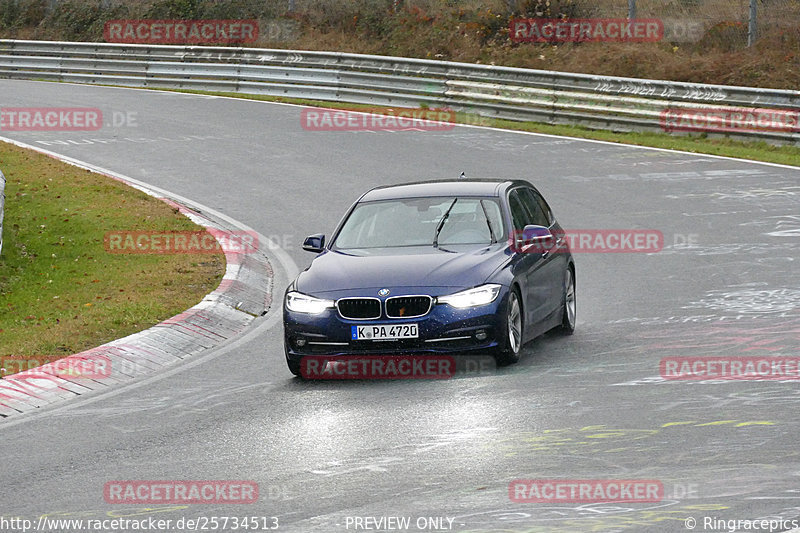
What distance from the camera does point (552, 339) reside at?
40.0ft

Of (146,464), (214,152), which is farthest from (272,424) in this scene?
(214,152)

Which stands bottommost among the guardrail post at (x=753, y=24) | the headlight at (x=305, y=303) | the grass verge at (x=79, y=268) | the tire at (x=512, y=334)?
the grass verge at (x=79, y=268)

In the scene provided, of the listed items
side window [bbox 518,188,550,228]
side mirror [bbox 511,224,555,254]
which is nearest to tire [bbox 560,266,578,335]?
side window [bbox 518,188,550,228]

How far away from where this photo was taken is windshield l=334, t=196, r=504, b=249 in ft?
37.8

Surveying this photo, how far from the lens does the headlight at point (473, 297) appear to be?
10375 mm

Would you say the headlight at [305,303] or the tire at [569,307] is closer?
the headlight at [305,303]

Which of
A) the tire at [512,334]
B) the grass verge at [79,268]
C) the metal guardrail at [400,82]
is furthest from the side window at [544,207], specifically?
the metal guardrail at [400,82]

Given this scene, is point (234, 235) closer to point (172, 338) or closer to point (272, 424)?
point (172, 338)

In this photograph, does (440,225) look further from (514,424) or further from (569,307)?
(514,424)

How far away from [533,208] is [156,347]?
3.87 meters

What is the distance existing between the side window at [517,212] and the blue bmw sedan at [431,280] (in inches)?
0.7

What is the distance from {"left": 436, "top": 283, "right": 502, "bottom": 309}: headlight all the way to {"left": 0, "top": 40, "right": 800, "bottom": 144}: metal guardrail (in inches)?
589

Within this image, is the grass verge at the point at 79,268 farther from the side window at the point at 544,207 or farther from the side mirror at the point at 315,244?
the side window at the point at 544,207

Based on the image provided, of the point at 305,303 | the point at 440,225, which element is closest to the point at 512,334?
the point at 440,225
